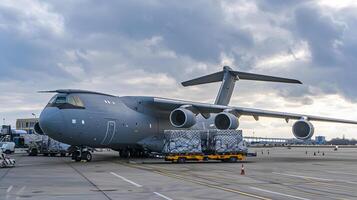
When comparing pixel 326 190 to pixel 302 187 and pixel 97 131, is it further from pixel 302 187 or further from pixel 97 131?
pixel 97 131

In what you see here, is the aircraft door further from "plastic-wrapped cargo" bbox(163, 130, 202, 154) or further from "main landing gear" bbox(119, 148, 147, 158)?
"main landing gear" bbox(119, 148, 147, 158)

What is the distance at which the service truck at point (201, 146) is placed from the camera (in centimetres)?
2908

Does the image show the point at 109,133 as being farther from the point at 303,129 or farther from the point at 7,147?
the point at 7,147

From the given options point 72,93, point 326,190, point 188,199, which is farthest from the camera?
point 72,93

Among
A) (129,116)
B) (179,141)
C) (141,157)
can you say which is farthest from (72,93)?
(141,157)

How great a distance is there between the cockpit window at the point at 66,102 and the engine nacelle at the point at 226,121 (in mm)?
9601

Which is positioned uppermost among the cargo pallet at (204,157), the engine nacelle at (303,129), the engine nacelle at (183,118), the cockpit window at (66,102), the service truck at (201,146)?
the cockpit window at (66,102)

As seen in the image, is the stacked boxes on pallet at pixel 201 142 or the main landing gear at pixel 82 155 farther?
the main landing gear at pixel 82 155

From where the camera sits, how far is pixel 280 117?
34406 millimetres

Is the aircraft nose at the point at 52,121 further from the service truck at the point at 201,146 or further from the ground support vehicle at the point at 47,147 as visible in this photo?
the ground support vehicle at the point at 47,147

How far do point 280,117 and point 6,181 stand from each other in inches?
893

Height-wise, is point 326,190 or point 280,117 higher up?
point 280,117

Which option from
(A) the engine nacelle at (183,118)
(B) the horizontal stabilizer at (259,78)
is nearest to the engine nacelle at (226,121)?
(A) the engine nacelle at (183,118)

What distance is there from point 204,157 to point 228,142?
1.93m
